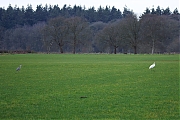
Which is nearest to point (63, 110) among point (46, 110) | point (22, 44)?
point (46, 110)

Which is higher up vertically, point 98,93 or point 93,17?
point 93,17

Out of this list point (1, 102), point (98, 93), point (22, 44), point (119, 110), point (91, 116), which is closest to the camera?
point (91, 116)

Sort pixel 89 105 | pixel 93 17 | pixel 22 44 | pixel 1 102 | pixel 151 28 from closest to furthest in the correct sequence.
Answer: pixel 89 105
pixel 1 102
pixel 151 28
pixel 22 44
pixel 93 17

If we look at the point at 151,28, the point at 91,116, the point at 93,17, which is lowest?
the point at 91,116

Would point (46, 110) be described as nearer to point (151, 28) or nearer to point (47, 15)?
point (151, 28)

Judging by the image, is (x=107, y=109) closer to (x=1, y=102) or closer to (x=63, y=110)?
(x=63, y=110)

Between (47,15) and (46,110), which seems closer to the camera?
(46,110)

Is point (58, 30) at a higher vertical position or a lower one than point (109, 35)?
higher

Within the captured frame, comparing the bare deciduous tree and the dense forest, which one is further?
the bare deciduous tree

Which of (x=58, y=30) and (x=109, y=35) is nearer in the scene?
(x=109, y=35)

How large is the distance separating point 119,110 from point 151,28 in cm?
8679

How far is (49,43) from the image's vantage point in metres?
116

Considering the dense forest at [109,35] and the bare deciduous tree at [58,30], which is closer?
the dense forest at [109,35]

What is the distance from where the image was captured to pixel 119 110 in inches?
470
